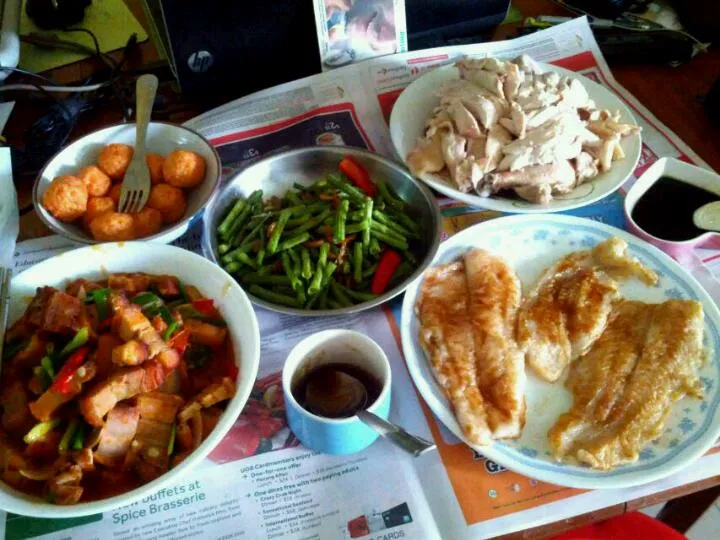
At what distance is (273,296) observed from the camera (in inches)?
36.4

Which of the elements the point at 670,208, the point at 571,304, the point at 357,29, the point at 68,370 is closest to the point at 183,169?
the point at 68,370

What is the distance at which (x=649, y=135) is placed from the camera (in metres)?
1.23

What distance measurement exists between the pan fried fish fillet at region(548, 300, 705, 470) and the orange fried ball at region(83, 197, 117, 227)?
2.35 ft

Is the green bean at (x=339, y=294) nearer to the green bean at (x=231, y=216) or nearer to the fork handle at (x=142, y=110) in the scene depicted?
the green bean at (x=231, y=216)

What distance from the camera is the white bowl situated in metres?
0.74

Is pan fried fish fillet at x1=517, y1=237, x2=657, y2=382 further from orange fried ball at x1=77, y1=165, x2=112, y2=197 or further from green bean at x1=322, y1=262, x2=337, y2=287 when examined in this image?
orange fried ball at x1=77, y1=165, x2=112, y2=197

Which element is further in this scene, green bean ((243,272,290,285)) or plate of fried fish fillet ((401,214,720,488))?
green bean ((243,272,290,285))

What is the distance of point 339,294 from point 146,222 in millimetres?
313

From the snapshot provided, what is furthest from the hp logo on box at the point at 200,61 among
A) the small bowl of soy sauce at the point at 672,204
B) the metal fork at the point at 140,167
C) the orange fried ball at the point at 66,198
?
the small bowl of soy sauce at the point at 672,204

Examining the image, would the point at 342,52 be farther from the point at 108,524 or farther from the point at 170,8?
the point at 108,524

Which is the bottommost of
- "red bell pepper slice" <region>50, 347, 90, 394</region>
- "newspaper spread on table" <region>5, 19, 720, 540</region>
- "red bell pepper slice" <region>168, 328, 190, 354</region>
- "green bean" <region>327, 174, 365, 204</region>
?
"newspaper spread on table" <region>5, 19, 720, 540</region>

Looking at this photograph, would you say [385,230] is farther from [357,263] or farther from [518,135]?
[518,135]

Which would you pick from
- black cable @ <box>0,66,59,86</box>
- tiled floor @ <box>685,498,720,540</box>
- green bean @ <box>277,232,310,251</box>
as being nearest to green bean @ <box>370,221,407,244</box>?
green bean @ <box>277,232,310,251</box>

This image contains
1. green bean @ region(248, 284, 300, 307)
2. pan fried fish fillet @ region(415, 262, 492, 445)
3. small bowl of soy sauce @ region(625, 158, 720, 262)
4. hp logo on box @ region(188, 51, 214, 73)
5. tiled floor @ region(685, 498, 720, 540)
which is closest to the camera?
pan fried fish fillet @ region(415, 262, 492, 445)
